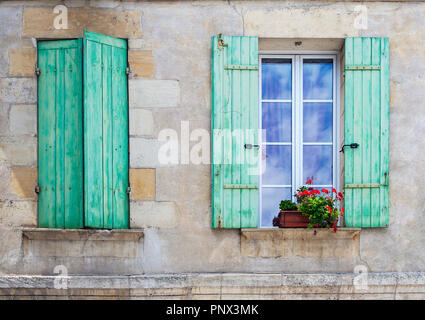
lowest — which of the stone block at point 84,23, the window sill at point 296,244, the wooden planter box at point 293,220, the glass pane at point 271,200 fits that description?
the window sill at point 296,244

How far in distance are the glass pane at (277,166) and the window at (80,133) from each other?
1290mm

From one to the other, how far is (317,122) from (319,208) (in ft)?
2.98

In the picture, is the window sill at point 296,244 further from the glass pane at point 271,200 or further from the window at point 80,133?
the window at point 80,133

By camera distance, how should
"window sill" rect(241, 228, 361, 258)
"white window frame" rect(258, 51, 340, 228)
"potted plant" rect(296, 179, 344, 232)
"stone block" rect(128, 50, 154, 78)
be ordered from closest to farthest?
1. "potted plant" rect(296, 179, 344, 232)
2. "window sill" rect(241, 228, 361, 258)
3. "stone block" rect(128, 50, 154, 78)
4. "white window frame" rect(258, 51, 340, 228)

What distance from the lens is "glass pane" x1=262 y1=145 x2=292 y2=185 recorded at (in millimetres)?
5387

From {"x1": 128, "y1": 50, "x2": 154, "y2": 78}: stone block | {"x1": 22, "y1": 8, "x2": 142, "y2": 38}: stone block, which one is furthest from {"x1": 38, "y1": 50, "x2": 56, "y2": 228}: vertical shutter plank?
{"x1": 128, "y1": 50, "x2": 154, "y2": 78}: stone block

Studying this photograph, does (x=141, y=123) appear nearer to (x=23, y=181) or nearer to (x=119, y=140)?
(x=119, y=140)

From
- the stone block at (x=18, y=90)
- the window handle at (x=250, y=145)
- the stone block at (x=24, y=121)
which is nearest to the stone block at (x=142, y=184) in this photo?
the window handle at (x=250, y=145)

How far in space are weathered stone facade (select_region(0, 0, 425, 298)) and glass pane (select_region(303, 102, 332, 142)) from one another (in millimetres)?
573

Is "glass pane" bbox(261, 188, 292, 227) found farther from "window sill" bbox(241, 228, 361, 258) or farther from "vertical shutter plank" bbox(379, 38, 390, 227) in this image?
"vertical shutter plank" bbox(379, 38, 390, 227)

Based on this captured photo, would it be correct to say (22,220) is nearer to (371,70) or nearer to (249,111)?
(249,111)

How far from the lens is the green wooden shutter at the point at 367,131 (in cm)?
512

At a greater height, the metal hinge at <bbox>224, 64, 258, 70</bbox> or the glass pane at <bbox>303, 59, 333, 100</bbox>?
the metal hinge at <bbox>224, 64, 258, 70</bbox>
